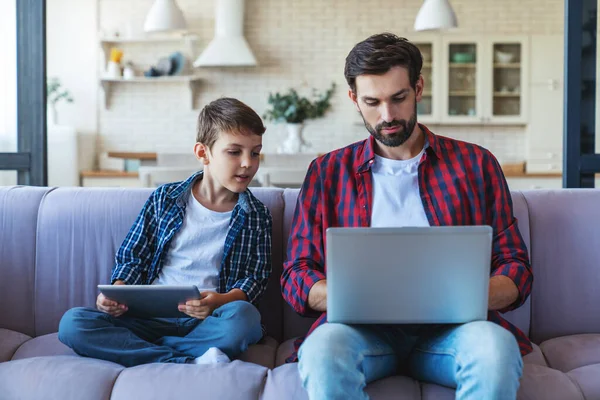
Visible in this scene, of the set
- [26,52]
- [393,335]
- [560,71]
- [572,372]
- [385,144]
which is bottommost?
[572,372]

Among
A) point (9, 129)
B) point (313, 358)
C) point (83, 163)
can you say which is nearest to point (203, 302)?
point (313, 358)

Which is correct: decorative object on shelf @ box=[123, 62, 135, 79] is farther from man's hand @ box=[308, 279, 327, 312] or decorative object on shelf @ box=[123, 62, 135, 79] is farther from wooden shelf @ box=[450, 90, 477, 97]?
man's hand @ box=[308, 279, 327, 312]

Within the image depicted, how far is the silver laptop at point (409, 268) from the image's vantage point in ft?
4.69

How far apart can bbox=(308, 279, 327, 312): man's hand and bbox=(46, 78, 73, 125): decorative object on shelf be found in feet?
17.9

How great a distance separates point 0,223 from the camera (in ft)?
7.65

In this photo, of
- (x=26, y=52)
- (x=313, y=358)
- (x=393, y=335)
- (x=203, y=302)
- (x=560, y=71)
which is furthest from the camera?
(x=560, y=71)

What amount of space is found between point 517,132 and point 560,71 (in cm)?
69

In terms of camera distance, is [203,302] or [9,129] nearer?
[203,302]

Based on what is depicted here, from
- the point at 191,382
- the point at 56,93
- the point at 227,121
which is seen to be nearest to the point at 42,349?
the point at 191,382

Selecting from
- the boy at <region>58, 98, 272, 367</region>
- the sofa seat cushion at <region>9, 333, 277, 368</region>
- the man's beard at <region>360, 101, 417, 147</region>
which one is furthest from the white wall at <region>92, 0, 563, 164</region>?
the man's beard at <region>360, 101, 417, 147</region>

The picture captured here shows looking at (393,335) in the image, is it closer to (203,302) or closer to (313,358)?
(313,358)

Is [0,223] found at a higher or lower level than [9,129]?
lower

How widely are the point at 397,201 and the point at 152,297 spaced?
2.21 feet

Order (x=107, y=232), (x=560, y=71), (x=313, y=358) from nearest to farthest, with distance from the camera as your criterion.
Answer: (x=313, y=358)
(x=107, y=232)
(x=560, y=71)
